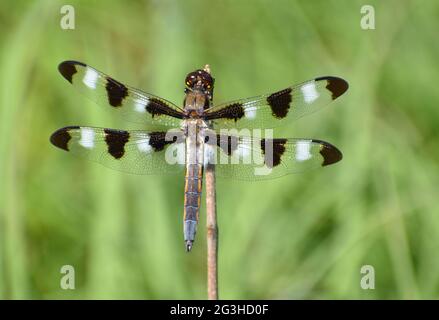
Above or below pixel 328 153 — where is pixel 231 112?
above

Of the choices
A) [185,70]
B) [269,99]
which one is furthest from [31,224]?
[269,99]

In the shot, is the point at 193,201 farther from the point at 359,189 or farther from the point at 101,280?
the point at 359,189

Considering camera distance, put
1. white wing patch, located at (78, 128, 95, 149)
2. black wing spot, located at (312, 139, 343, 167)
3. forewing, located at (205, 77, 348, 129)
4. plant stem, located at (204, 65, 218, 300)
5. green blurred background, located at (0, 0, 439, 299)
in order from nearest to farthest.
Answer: plant stem, located at (204, 65, 218, 300) → black wing spot, located at (312, 139, 343, 167) → forewing, located at (205, 77, 348, 129) → white wing patch, located at (78, 128, 95, 149) → green blurred background, located at (0, 0, 439, 299)

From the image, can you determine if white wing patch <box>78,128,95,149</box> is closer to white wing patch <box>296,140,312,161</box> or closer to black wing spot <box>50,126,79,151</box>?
black wing spot <box>50,126,79,151</box>

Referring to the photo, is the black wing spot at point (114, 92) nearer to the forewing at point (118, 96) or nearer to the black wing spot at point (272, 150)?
Result: the forewing at point (118, 96)

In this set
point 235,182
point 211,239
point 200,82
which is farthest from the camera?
point 235,182

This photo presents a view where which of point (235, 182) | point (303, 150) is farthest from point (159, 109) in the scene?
point (235, 182)

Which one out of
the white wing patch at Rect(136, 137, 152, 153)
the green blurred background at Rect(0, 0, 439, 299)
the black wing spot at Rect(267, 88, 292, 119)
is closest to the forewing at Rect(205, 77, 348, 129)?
the black wing spot at Rect(267, 88, 292, 119)

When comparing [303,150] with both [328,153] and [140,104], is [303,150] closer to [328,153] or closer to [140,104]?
[328,153]
